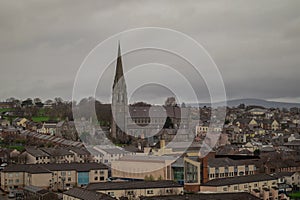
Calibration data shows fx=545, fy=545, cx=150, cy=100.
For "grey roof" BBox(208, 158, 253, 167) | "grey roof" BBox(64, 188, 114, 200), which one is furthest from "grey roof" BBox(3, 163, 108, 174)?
"grey roof" BBox(64, 188, 114, 200)

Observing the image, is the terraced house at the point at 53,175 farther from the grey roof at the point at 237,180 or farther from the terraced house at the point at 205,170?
the grey roof at the point at 237,180

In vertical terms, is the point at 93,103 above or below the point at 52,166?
above

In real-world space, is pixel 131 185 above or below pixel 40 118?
below

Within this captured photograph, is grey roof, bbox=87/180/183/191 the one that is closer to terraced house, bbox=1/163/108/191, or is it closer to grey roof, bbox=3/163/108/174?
terraced house, bbox=1/163/108/191

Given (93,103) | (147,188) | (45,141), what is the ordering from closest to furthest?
(147,188) → (45,141) → (93,103)

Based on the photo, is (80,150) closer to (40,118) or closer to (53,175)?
(53,175)

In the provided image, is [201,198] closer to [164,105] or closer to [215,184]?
[215,184]

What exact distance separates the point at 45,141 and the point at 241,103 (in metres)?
44.5

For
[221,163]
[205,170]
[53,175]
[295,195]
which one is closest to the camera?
[295,195]

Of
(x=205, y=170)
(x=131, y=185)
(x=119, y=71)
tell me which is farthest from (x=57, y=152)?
(x=119, y=71)

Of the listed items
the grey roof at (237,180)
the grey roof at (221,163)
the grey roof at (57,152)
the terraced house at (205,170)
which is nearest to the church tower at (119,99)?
the grey roof at (57,152)

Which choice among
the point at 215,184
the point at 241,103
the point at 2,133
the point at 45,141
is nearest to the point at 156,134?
the point at 45,141

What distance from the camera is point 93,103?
138 feet

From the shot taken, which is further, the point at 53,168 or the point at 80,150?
the point at 80,150
